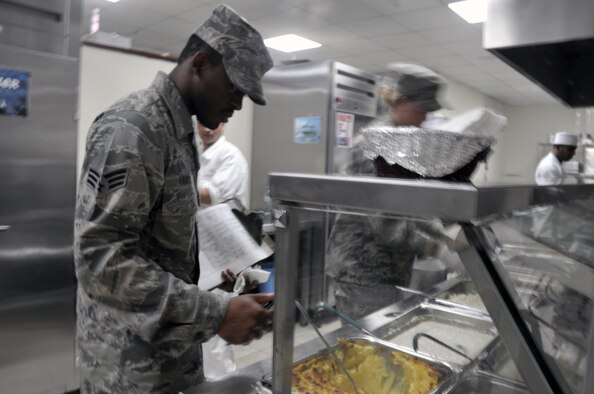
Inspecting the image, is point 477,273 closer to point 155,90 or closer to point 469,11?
point 155,90

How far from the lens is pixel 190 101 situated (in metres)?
1.25

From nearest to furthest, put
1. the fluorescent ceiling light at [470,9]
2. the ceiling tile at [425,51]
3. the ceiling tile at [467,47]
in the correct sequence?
1. the fluorescent ceiling light at [470,9]
2. the ceiling tile at [467,47]
3. the ceiling tile at [425,51]

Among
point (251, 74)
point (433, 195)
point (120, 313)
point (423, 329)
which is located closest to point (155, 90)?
point (251, 74)

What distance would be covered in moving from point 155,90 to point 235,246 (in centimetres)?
48

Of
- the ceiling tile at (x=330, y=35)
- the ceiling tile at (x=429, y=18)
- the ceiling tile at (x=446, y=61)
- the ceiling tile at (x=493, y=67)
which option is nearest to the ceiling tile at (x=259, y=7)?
the ceiling tile at (x=330, y=35)

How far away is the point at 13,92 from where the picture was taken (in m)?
2.16

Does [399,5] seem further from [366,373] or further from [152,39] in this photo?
[366,373]

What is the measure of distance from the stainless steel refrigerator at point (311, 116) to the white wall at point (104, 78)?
1.11 metres

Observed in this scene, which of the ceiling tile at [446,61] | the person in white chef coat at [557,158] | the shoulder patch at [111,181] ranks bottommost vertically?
the shoulder patch at [111,181]

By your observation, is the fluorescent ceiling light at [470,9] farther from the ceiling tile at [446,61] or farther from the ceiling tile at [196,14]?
the ceiling tile at [196,14]

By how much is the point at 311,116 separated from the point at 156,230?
2873 millimetres

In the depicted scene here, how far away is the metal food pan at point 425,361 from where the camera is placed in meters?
1.04

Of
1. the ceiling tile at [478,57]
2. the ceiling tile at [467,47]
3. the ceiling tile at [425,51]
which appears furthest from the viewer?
the ceiling tile at [478,57]

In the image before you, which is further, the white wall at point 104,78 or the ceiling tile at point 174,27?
the ceiling tile at point 174,27
